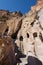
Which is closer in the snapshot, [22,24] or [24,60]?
[24,60]

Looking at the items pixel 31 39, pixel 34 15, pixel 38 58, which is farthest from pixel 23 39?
pixel 38 58

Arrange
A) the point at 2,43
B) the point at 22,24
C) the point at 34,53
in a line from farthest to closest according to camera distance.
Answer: the point at 22,24, the point at 34,53, the point at 2,43

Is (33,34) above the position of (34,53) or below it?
above

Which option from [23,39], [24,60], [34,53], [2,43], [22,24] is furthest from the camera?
[22,24]

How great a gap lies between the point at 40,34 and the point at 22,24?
1128 cm

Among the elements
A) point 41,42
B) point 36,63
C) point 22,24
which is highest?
point 22,24

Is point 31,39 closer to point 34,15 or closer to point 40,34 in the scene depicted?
point 40,34

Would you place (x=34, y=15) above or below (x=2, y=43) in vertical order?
above

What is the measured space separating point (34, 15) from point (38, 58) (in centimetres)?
1582

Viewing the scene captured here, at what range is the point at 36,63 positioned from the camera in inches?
1115

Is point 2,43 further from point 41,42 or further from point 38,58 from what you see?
point 41,42

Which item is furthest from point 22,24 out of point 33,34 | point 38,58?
point 38,58

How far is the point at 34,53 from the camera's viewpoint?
33.6m

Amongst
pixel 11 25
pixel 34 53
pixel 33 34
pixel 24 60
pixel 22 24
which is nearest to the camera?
pixel 24 60
